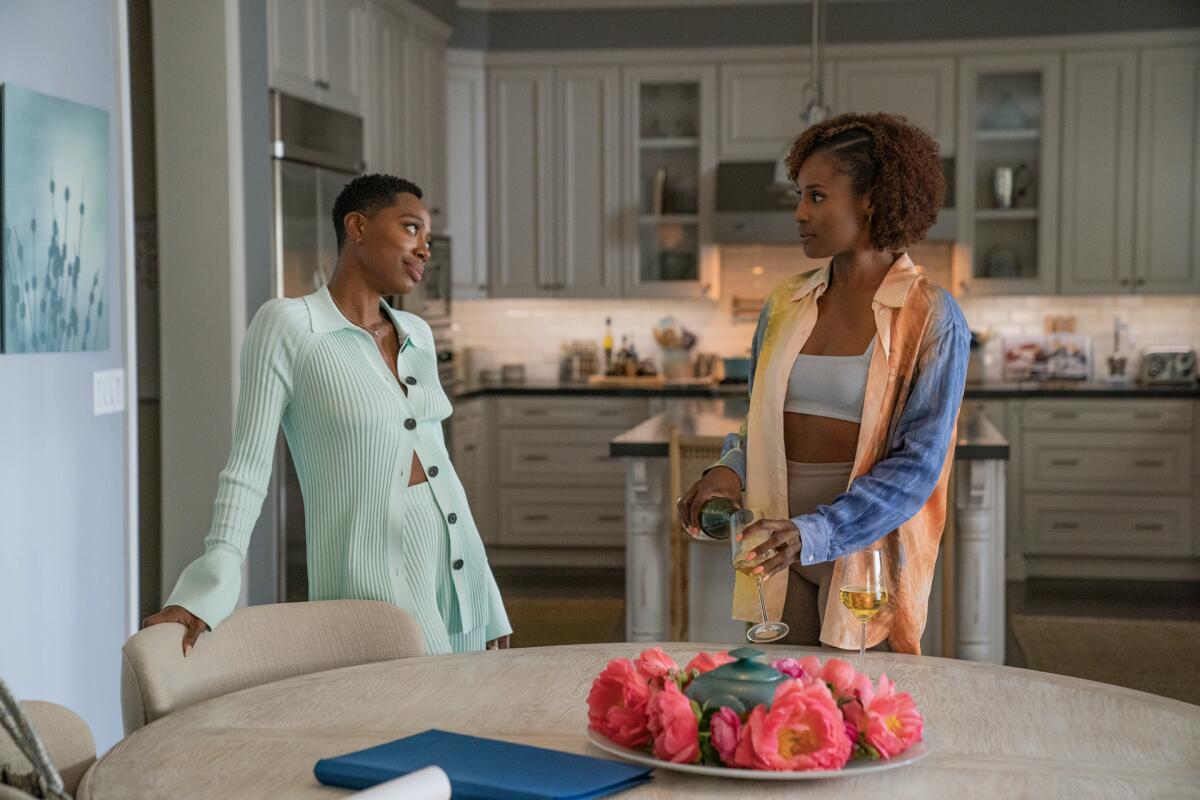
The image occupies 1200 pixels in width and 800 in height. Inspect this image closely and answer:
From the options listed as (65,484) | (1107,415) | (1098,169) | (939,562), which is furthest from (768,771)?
(1098,169)

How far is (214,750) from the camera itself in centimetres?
151

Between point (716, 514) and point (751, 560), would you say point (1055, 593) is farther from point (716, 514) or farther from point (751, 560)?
point (751, 560)

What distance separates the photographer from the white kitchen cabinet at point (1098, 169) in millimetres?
6789

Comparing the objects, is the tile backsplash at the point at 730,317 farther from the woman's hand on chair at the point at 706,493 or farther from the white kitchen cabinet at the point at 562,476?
the woman's hand on chair at the point at 706,493

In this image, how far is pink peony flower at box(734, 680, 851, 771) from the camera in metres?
1.34

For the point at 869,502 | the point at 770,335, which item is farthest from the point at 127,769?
the point at 770,335

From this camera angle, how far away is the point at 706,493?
2.15 metres

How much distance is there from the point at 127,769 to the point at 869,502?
1.11m

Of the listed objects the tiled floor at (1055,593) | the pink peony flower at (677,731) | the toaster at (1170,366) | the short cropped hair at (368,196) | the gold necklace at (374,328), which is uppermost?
the short cropped hair at (368,196)

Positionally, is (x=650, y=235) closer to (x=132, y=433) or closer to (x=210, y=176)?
(x=210, y=176)

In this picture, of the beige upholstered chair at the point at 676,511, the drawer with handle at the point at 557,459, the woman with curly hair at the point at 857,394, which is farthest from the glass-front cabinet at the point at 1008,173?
the woman with curly hair at the point at 857,394

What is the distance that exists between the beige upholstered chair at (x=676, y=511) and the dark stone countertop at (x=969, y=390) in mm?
2600

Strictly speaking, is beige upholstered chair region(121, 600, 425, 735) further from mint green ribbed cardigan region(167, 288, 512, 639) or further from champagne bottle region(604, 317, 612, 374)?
champagne bottle region(604, 317, 612, 374)

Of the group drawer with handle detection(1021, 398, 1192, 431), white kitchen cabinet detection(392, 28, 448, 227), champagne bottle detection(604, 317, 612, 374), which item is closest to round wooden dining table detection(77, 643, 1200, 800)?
white kitchen cabinet detection(392, 28, 448, 227)
